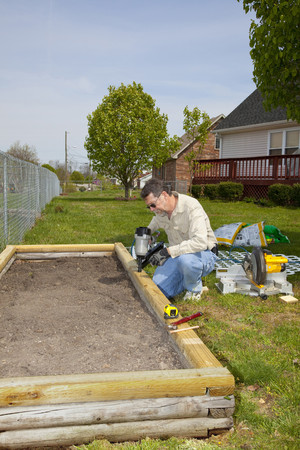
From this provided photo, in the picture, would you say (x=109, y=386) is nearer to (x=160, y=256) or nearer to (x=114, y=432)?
(x=114, y=432)

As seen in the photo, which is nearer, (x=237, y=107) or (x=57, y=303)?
(x=57, y=303)

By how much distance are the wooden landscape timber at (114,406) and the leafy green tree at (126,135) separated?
19358mm

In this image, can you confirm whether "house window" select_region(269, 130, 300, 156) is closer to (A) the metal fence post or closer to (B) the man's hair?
(A) the metal fence post

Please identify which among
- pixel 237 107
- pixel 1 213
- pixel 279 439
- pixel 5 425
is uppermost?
pixel 237 107

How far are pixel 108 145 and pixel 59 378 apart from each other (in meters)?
20.0

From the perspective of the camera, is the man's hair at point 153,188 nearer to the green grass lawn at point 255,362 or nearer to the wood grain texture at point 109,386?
the green grass lawn at point 255,362

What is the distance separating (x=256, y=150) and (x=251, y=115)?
5.84 ft

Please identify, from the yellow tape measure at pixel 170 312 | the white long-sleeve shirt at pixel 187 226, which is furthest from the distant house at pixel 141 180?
the yellow tape measure at pixel 170 312

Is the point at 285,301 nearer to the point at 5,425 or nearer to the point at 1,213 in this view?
the point at 5,425

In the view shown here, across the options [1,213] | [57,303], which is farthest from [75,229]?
[57,303]

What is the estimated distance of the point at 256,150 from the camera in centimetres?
1823

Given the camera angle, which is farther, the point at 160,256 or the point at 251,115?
the point at 251,115

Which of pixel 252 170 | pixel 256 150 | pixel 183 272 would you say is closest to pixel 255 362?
pixel 183 272

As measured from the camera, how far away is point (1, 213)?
576 centimetres
